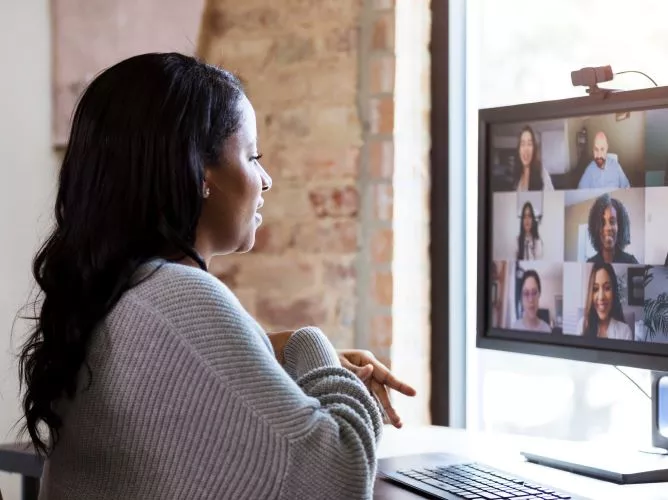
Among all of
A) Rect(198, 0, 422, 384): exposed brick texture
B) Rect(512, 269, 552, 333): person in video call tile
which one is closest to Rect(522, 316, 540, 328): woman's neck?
Rect(512, 269, 552, 333): person in video call tile

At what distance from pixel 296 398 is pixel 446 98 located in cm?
139

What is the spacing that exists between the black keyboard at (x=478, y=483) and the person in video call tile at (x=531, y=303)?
28 cm

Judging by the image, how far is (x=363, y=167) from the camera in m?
2.25

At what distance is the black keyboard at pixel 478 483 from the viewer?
4.28 feet

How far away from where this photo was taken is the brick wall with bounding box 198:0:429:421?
2.23 meters

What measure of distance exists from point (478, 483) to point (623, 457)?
0.32 metres

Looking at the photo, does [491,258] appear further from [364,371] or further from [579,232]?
[364,371]

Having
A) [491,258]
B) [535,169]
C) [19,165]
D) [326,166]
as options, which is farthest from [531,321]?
[19,165]

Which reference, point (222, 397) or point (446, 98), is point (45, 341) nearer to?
point (222, 397)

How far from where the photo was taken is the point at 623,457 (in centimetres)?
157

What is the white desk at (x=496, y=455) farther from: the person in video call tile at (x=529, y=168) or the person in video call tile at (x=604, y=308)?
the person in video call tile at (x=529, y=168)

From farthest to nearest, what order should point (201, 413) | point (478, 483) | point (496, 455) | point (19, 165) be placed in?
point (19, 165) → point (496, 455) → point (478, 483) → point (201, 413)

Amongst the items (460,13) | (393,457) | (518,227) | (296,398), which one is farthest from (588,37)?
(296,398)

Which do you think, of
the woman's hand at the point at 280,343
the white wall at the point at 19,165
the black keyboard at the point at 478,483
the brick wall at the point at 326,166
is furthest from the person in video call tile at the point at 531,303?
the white wall at the point at 19,165
